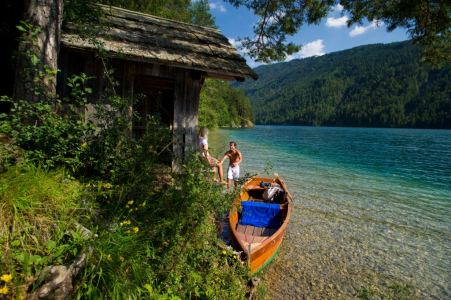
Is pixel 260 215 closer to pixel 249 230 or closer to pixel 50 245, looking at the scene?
pixel 249 230

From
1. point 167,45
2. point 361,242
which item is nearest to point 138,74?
point 167,45

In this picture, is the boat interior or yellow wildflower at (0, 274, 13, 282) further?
the boat interior

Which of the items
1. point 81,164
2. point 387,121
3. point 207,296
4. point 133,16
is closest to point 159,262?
point 207,296

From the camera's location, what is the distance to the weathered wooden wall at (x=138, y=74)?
16.3ft

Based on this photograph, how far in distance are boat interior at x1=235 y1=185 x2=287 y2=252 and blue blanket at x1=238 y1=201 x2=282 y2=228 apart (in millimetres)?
103

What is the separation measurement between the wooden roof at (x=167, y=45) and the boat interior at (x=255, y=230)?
3524 millimetres

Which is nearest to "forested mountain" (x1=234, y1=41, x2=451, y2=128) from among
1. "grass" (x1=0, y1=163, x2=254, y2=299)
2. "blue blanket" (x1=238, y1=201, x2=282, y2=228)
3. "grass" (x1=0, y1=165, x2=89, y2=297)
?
"blue blanket" (x1=238, y1=201, x2=282, y2=228)

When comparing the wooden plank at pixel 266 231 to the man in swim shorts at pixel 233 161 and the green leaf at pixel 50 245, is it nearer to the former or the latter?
the man in swim shorts at pixel 233 161

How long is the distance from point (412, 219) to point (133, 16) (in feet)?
34.8

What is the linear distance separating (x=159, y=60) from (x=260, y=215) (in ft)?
14.1

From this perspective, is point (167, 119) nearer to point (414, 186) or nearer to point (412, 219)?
point (412, 219)

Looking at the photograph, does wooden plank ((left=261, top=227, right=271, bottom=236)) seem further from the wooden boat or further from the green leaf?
the green leaf

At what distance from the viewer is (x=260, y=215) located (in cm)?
618

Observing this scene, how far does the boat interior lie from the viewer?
4867mm
